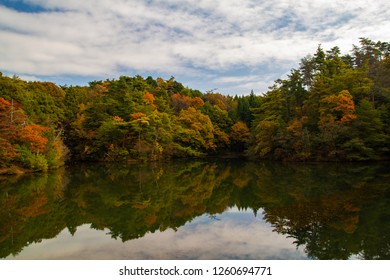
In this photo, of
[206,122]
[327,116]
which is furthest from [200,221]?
[206,122]

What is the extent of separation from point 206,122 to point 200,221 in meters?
26.1

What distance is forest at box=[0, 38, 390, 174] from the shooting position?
66.0 feet

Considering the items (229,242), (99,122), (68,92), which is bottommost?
(229,242)

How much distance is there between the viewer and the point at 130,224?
297 inches

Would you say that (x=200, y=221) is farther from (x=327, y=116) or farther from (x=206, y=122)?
(x=206, y=122)

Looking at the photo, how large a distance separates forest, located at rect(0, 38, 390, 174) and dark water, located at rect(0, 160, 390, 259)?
8.09 metres

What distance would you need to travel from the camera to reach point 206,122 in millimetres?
33781

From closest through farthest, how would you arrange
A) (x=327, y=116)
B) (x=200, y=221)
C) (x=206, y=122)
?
(x=200, y=221)
(x=327, y=116)
(x=206, y=122)

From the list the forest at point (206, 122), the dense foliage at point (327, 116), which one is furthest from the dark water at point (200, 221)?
the dense foliage at point (327, 116)

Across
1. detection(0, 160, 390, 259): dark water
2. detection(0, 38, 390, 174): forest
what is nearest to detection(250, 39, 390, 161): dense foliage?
detection(0, 38, 390, 174): forest

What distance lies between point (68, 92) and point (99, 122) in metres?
5.40

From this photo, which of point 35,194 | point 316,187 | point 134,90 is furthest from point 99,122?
point 316,187

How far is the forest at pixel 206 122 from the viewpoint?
66.0ft

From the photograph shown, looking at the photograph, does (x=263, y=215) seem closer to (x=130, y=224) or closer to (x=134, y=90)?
(x=130, y=224)
